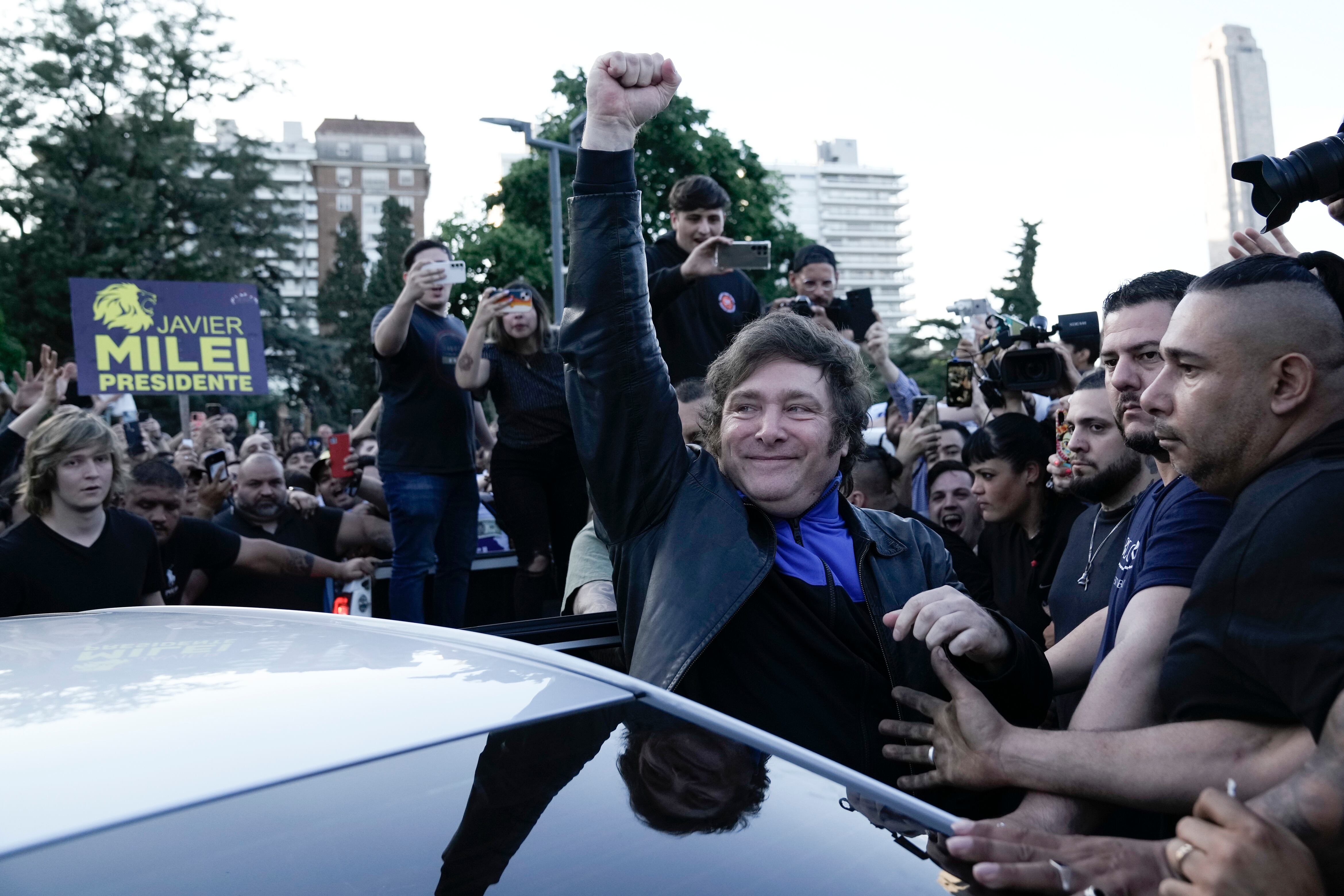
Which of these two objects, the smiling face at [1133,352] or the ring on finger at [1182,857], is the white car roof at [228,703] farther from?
the smiling face at [1133,352]

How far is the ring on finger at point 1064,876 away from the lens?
1340mm

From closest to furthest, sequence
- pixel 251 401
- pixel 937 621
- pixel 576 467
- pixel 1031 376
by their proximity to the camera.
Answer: pixel 937 621, pixel 1031 376, pixel 576 467, pixel 251 401

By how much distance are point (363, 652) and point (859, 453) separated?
1.53m

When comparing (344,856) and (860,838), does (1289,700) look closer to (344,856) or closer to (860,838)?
(860,838)

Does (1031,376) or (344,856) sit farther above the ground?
(1031,376)

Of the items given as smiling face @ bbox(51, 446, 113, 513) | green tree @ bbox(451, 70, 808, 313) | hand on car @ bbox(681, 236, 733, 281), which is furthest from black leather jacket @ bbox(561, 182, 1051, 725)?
green tree @ bbox(451, 70, 808, 313)

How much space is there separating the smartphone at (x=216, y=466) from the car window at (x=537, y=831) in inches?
221

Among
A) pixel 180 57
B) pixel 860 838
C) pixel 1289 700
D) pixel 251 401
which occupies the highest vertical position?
pixel 180 57

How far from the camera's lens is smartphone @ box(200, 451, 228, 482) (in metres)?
6.53

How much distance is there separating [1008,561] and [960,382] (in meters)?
2.04

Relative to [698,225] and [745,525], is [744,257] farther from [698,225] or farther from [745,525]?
[745,525]

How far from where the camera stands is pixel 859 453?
2.85 metres

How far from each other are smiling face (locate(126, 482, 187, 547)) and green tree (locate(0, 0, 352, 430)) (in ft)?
90.8

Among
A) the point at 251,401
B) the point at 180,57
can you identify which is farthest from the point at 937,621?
the point at 251,401
